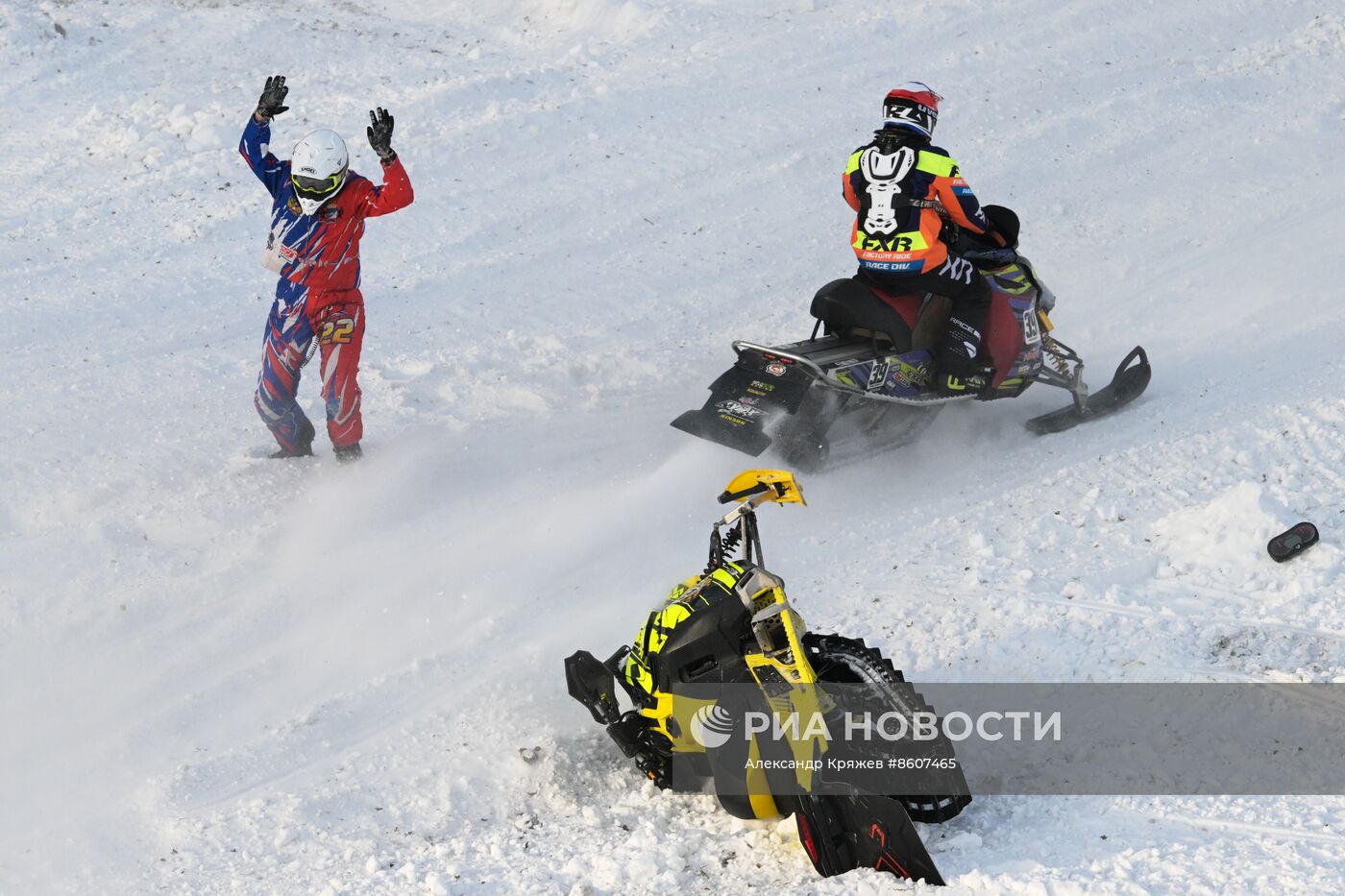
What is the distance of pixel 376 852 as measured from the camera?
5.17 metres

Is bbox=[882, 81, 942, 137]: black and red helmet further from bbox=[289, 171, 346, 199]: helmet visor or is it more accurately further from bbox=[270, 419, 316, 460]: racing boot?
bbox=[270, 419, 316, 460]: racing boot

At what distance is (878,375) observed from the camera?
7969 mm

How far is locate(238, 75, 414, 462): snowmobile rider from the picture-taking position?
24.3ft

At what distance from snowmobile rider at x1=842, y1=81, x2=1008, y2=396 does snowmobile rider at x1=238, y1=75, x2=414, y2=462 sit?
8.53 feet

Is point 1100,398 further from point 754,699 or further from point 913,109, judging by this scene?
point 754,699

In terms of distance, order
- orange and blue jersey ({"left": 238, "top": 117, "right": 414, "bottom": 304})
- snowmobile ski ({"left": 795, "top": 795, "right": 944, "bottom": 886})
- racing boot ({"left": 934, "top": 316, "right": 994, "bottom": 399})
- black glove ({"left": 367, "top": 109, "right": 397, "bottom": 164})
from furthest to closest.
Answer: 1. racing boot ({"left": 934, "top": 316, "right": 994, "bottom": 399})
2. orange and blue jersey ({"left": 238, "top": 117, "right": 414, "bottom": 304})
3. black glove ({"left": 367, "top": 109, "right": 397, "bottom": 164})
4. snowmobile ski ({"left": 795, "top": 795, "right": 944, "bottom": 886})

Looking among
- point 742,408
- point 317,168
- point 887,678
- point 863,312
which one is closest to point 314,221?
point 317,168

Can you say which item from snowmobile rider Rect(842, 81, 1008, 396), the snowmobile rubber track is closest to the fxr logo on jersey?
snowmobile rider Rect(842, 81, 1008, 396)

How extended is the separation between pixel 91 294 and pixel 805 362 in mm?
5655

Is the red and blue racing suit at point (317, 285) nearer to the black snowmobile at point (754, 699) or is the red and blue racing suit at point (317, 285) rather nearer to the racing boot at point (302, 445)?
the racing boot at point (302, 445)

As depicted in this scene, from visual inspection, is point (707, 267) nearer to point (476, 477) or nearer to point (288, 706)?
point (476, 477)

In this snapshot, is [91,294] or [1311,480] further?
[91,294]

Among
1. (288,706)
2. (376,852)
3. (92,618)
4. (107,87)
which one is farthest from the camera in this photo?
(107,87)

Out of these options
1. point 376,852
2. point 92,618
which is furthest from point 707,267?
point 376,852
